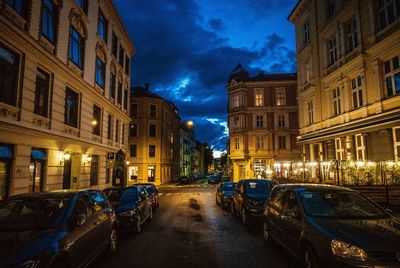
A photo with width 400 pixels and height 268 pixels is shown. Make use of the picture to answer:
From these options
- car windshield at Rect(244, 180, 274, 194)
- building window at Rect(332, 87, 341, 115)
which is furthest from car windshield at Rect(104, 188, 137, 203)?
building window at Rect(332, 87, 341, 115)

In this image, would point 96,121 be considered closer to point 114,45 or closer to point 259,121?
point 114,45

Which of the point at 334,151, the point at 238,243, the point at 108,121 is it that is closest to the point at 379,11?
the point at 334,151

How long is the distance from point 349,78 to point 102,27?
57.3 ft

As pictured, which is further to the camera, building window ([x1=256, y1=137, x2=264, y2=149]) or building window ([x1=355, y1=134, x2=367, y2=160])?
building window ([x1=256, y1=137, x2=264, y2=149])

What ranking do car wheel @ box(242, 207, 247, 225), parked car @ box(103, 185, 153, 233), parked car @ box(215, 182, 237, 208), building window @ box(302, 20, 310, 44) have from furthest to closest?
building window @ box(302, 20, 310, 44), parked car @ box(215, 182, 237, 208), car wheel @ box(242, 207, 247, 225), parked car @ box(103, 185, 153, 233)

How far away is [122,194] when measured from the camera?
36.3 feet

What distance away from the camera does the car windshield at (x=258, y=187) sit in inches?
472

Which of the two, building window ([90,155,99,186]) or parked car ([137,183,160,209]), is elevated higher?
building window ([90,155,99,186])

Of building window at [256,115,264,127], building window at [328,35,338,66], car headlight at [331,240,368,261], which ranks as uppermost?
building window at [328,35,338,66]

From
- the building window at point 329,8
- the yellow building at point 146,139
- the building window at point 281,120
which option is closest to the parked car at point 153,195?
the building window at point 329,8

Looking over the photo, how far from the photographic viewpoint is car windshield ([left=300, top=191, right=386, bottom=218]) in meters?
5.65

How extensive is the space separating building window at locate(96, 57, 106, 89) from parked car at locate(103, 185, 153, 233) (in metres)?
11.4

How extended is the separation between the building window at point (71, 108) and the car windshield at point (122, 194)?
596 cm

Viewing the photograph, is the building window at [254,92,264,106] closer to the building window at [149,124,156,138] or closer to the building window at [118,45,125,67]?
the building window at [149,124,156,138]
